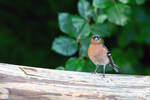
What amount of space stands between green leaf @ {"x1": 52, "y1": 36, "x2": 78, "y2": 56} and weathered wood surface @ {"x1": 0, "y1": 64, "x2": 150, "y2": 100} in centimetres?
35

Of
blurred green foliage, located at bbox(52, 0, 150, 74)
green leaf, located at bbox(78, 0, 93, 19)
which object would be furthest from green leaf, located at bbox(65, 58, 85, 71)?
green leaf, located at bbox(78, 0, 93, 19)

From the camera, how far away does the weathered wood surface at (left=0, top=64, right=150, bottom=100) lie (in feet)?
6.11

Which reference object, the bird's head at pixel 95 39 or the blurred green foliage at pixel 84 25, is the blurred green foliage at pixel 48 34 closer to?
the blurred green foliage at pixel 84 25

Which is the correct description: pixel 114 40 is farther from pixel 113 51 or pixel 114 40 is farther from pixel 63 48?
pixel 63 48

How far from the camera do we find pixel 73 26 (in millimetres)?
2447

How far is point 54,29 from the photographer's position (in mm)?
3420

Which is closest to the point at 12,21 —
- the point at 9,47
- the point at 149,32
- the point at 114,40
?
the point at 9,47

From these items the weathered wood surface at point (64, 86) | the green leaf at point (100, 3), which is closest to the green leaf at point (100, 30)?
the green leaf at point (100, 3)

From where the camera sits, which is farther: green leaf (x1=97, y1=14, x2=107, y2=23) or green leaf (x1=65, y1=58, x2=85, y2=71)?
green leaf (x1=97, y1=14, x2=107, y2=23)

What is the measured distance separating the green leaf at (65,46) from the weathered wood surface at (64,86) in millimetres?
352

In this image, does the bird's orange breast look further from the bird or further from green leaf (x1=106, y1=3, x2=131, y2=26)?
green leaf (x1=106, y1=3, x2=131, y2=26)

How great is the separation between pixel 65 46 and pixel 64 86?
1.86 ft

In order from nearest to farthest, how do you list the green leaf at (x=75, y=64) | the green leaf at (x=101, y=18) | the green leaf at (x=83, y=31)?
1. the green leaf at (x=75, y=64)
2. the green leaf at (x=83, y=31)
3. the green leaf at (x=101, y=18)

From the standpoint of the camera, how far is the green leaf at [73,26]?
245 centimetres
